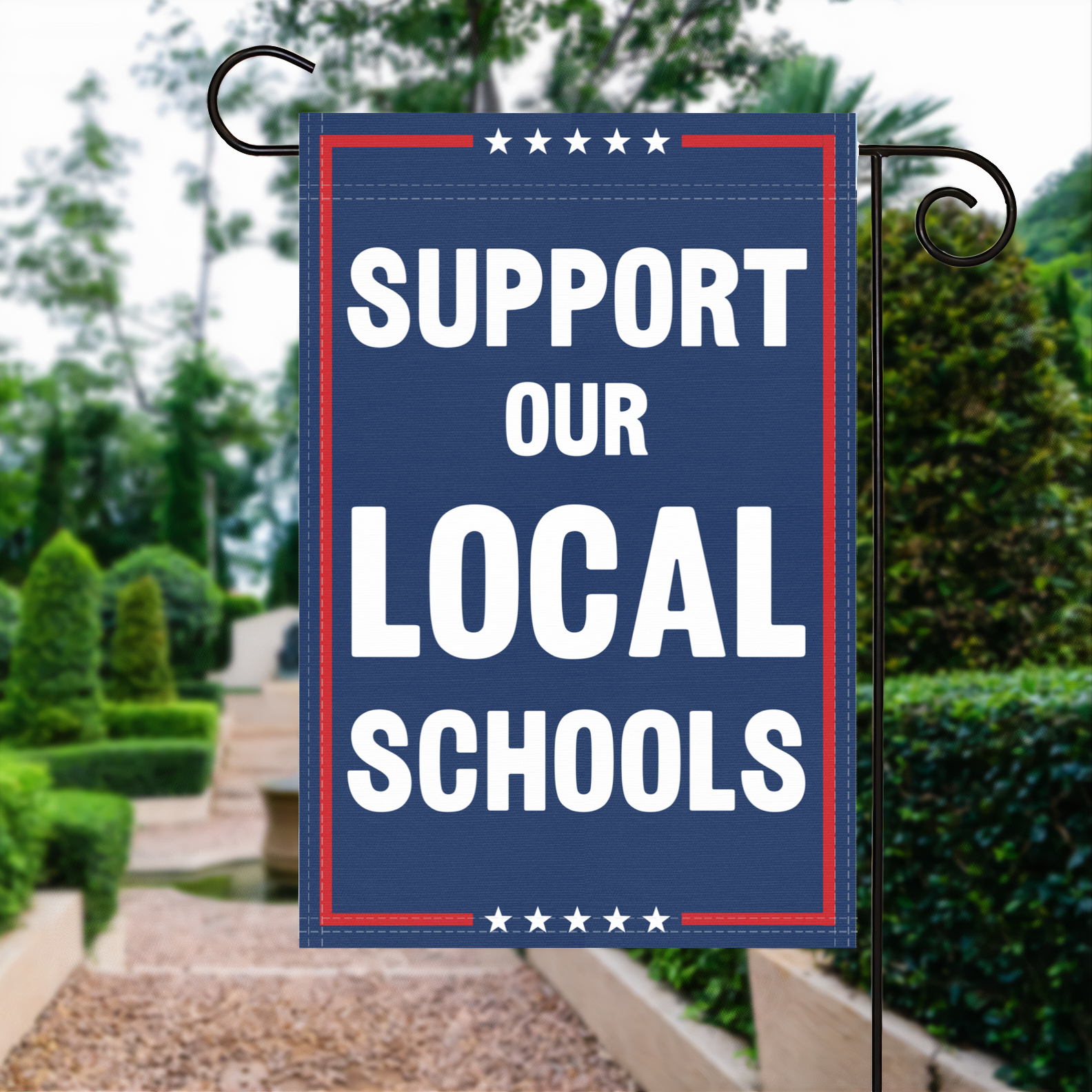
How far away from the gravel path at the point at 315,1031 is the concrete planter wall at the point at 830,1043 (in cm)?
109

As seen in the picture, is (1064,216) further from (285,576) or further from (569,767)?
(285,576)

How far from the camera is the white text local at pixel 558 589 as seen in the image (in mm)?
1791

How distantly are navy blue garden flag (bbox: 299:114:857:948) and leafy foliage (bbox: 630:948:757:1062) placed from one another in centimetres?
220

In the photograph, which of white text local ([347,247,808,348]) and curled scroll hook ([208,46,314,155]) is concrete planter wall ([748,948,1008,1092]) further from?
curled scroll hook ([208,46,314,155])

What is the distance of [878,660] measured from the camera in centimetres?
188

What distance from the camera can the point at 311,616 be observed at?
5.87ft

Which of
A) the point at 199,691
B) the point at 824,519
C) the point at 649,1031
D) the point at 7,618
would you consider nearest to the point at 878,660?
the point at 824,519

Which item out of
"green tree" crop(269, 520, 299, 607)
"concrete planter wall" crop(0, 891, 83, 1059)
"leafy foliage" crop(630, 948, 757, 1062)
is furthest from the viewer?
"green tree" crop(269, 520, 299, 607)

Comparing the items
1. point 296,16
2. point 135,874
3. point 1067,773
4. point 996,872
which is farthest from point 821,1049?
point 135,874

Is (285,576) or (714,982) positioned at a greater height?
(285,576)

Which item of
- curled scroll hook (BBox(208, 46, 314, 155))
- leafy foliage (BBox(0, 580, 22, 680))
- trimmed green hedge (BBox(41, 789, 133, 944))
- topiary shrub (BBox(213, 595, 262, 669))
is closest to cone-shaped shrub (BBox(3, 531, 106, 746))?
leafy foliage (BBox(0, 580, 22, 680))

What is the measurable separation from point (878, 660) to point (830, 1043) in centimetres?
201

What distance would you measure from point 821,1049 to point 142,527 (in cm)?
2987

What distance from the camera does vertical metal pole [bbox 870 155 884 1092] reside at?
1.75m
